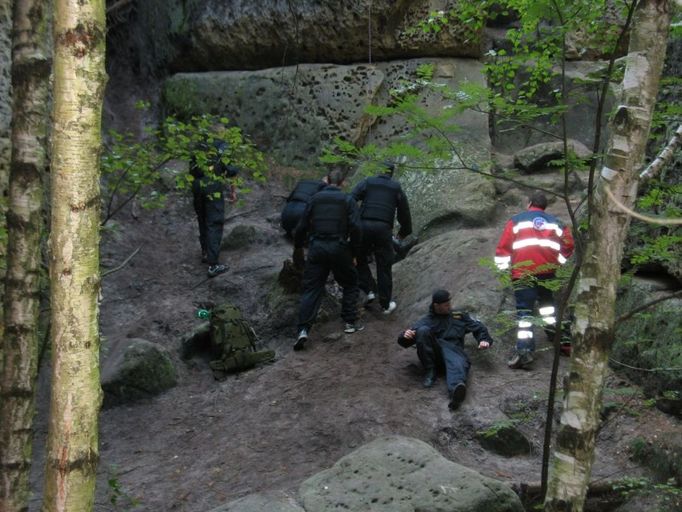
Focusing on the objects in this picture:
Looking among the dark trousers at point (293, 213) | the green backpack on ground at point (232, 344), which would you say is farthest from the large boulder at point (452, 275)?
the green backpack on ground at point (232, 344)

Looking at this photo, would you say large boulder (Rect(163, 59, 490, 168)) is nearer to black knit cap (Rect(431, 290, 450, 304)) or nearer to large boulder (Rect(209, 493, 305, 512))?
black knit cap (Rect(431, 290, 450, 304))

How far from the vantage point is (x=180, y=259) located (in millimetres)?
12375

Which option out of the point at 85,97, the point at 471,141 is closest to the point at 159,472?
the point at 85,97

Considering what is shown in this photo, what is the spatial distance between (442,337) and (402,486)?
99.0 inches

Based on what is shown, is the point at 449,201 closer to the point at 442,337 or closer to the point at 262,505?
the point at 442,337

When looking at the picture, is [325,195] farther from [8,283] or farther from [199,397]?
[8,283]

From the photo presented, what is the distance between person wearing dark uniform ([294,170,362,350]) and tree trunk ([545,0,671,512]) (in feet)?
17.6

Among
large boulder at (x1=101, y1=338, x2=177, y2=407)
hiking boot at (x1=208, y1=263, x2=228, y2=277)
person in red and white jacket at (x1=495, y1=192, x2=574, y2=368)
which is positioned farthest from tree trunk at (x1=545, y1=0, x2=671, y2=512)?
hiking boot at (x1=208, y1=263, x2=228, y2=277)

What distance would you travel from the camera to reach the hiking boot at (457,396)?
23.0ft

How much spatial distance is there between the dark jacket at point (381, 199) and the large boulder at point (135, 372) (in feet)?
10.7

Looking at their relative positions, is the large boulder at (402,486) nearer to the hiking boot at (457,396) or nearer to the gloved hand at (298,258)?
the hiking boot at (457,396)

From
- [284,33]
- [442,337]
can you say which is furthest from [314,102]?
[442,337]

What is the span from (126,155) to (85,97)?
428cm

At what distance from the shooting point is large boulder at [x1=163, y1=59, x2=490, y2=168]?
14758 millimetres
